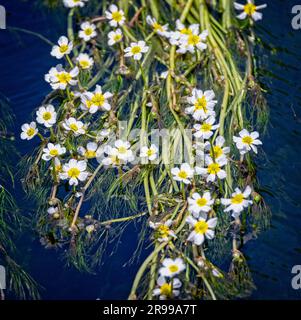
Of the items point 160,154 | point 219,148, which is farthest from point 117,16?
point 219,148

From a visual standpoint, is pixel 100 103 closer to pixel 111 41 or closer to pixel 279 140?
pixel 111 41

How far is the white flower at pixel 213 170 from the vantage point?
142cm

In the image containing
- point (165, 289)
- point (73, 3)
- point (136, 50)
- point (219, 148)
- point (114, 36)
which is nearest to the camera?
point (165, 289)

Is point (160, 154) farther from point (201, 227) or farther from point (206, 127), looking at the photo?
point (201, 227)

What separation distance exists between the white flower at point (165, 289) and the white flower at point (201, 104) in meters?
0.49

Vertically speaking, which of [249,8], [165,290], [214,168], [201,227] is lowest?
[165,290]

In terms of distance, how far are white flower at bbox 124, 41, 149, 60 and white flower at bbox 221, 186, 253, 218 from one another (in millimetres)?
573

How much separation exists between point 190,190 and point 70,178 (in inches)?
13.1

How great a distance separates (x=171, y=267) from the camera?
4.17 ft

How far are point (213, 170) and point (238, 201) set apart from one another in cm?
11

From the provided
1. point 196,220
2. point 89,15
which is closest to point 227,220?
point 196,220

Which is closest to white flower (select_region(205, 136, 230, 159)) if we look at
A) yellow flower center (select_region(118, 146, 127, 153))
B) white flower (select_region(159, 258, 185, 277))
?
yellow flower center (select_region(118, 146, 127, 153))

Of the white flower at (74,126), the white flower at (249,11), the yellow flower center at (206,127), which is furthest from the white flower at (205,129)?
the white flower at (249,11)

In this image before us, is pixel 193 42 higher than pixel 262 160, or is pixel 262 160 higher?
pixel 193 42
